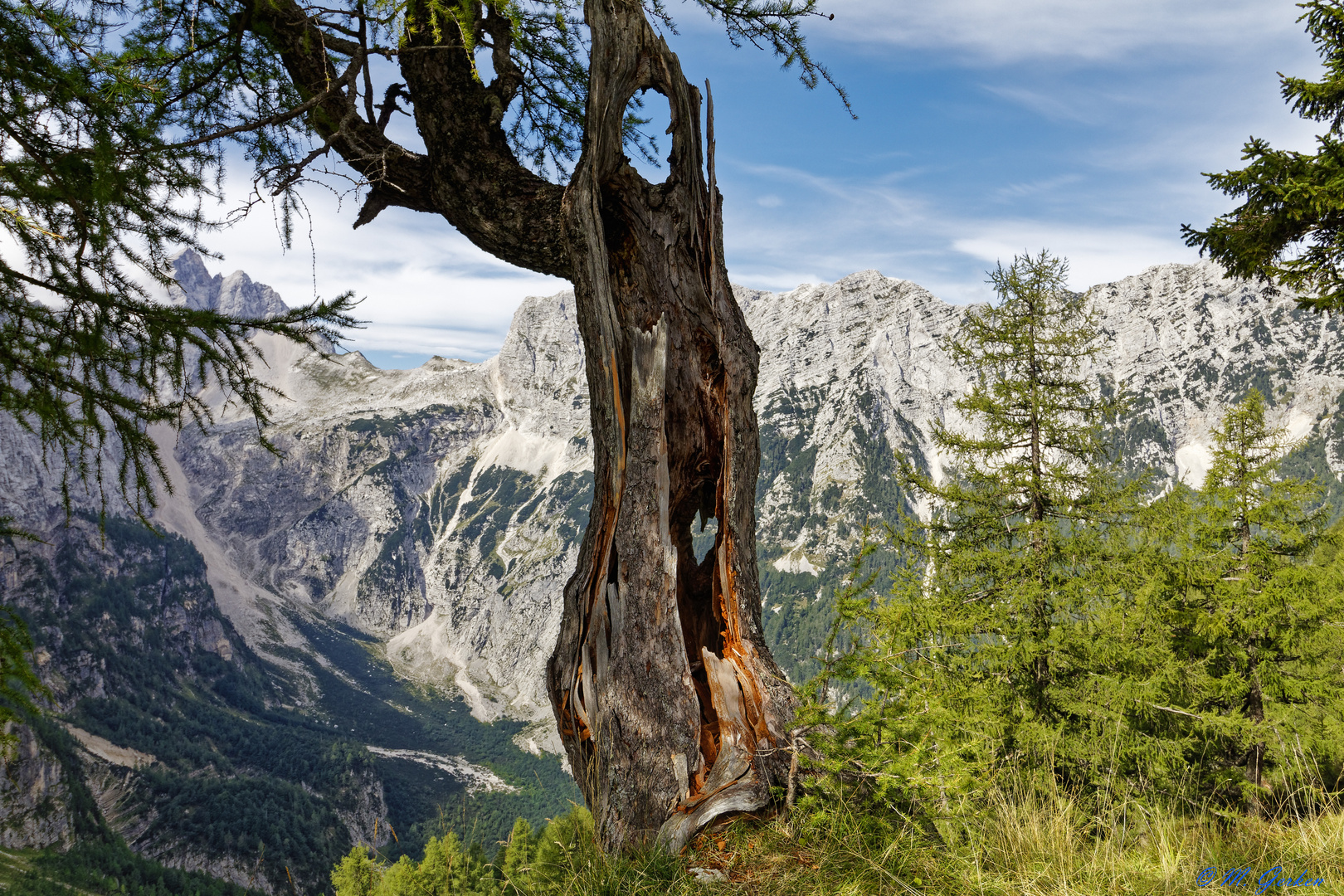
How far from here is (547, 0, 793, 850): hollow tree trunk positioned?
12.1 ft

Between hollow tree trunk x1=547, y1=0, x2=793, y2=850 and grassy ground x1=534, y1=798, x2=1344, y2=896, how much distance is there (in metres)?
0.39

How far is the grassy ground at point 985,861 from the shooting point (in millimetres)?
2473

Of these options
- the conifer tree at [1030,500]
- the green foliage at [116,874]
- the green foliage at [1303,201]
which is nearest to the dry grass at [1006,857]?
the green foliage at [1303,201]

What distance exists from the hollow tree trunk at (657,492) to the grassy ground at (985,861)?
392 millimetres

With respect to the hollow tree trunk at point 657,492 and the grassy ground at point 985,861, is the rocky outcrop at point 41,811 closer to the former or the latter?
the hollow tree trunk at point 657,492

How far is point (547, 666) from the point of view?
14.3ft

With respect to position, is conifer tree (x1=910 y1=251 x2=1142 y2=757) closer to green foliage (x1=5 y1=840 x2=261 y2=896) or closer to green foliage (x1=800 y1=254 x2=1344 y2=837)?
green foliage (x1=800 y1=254 x2=1344 y2=837)

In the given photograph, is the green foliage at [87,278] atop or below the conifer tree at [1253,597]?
atop

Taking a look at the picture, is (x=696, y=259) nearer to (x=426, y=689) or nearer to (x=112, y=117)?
(x=112, y=117)

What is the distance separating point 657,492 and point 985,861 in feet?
7.65

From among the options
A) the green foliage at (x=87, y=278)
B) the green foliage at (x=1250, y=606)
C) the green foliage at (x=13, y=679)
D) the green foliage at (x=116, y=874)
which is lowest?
the green foliage at (x=116, y=874)

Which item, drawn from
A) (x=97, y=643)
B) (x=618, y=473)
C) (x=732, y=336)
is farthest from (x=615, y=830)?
(x=97, y=643)

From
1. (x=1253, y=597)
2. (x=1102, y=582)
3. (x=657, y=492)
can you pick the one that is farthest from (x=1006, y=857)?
(x=1253, y=597)

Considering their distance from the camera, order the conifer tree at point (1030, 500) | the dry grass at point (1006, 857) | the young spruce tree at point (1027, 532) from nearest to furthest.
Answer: the dry grass at point (1006, 857)
the young spruce tree at point (1027, 532)
the conifer tree at point (1030, 500)
